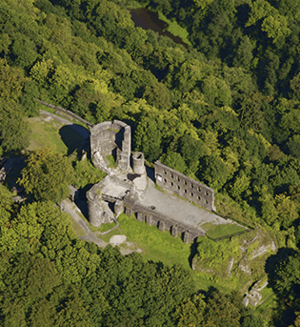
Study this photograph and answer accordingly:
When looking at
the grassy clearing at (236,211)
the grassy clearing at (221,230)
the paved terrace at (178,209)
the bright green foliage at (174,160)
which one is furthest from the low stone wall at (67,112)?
the grassy clearing at (221,230)

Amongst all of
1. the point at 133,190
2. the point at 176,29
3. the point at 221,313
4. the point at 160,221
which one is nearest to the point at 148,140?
the point at 133,190

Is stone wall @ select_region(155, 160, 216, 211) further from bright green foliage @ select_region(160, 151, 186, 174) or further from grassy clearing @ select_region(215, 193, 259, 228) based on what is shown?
bright green foliage @ select_region(160, 151, 186, 174)

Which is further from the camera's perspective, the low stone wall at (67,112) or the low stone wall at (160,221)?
the low stone wall at (67,112)

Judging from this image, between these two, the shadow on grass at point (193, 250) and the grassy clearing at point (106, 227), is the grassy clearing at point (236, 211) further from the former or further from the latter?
the grassy clearing at point (106, 227)

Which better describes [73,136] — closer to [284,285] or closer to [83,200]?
[83,200]

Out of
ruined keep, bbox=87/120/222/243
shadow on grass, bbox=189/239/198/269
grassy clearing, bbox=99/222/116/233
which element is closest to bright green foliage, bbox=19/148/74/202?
ruined keep, bbox=87/120/222/243
